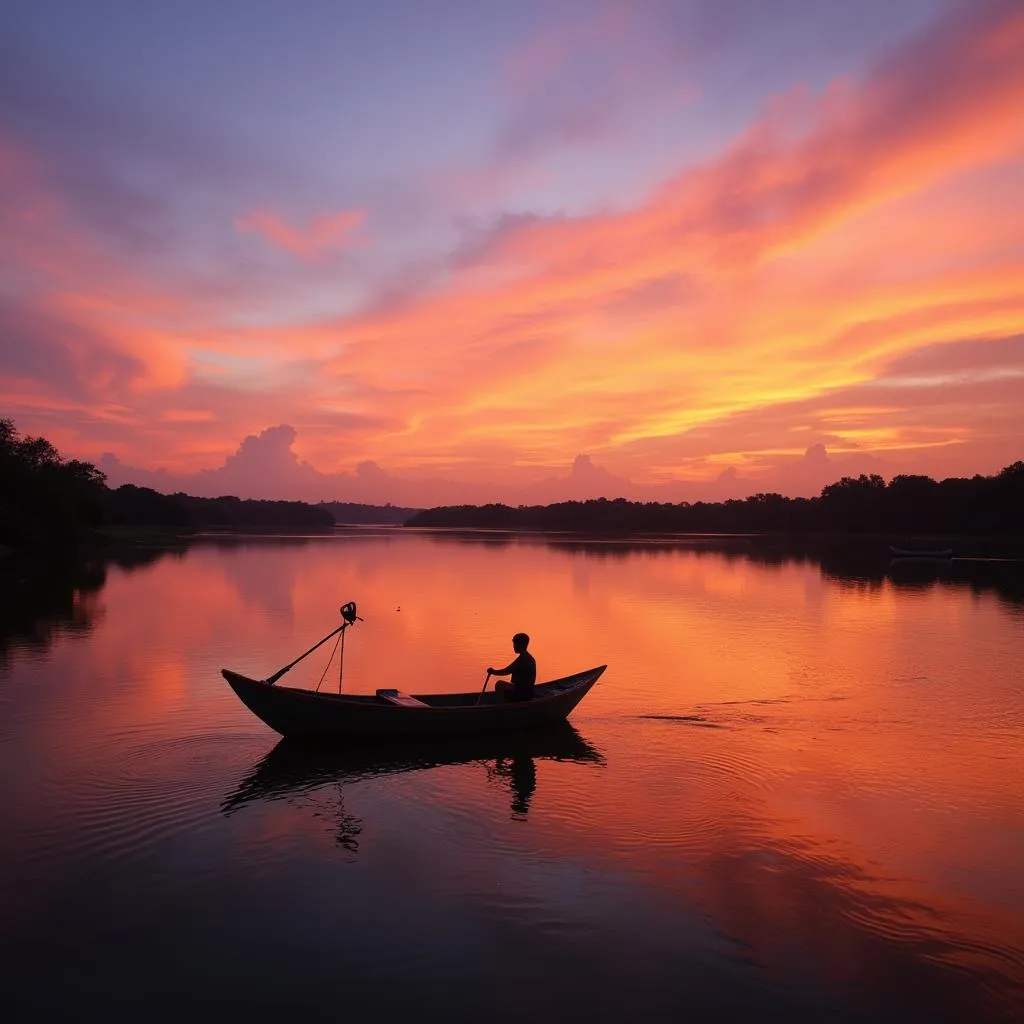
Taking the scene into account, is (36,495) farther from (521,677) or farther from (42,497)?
(521,677)

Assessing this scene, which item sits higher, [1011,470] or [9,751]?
[1011,470]

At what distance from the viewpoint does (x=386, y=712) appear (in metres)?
13.8

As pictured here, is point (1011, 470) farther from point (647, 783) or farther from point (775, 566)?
point (647, 783)

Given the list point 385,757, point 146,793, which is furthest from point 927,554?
point 146,793

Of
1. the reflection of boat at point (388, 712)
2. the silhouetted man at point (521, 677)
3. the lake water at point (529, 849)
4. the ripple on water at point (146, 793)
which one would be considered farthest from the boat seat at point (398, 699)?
the ripple on water at point (146, 793)

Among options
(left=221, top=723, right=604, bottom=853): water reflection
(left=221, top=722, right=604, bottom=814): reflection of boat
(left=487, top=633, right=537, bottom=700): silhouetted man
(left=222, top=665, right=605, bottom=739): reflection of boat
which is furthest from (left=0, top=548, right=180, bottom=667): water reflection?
(left=487, top=633, right=537, bottom=700): silhouetted man

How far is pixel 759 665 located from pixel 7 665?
21.2 metres

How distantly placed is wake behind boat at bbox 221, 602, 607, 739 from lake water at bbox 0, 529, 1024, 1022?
0.53 meters

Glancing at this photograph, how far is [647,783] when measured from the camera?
Answer: 12.8 meters

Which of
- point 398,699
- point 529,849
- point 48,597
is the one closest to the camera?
point 529,849

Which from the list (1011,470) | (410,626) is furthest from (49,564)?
(1011,470)

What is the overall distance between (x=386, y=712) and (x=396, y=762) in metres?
0.87

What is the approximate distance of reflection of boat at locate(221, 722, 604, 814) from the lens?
12273mm

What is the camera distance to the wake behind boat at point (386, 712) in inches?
527
